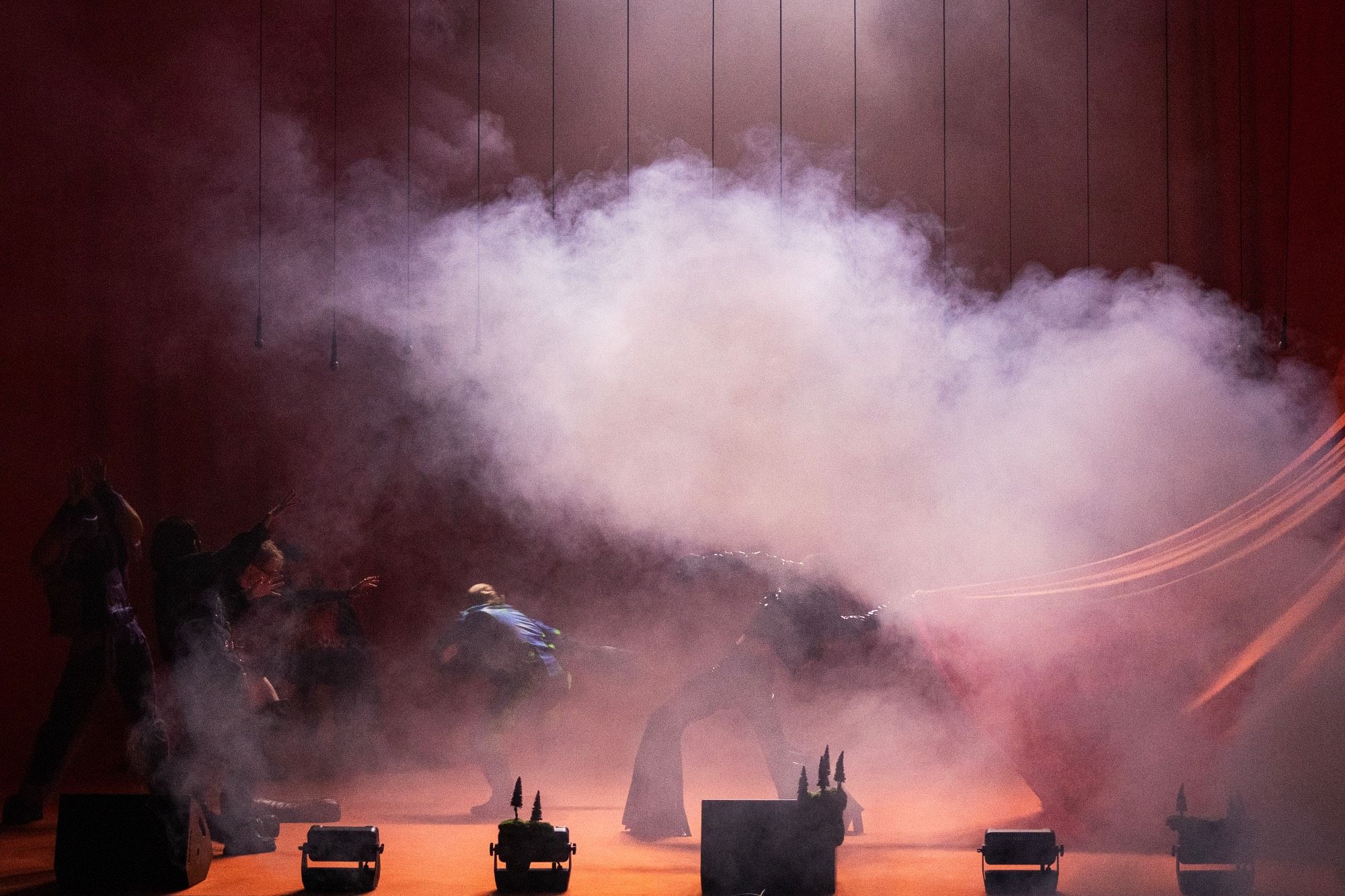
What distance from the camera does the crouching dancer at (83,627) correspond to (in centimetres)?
617

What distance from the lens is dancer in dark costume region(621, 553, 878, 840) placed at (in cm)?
605

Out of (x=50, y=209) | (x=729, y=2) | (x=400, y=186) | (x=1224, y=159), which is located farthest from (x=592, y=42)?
(x=1224, y=159)

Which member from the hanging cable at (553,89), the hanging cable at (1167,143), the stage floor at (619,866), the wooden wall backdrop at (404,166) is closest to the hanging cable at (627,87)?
the wooden wall backdrop at (404,166)

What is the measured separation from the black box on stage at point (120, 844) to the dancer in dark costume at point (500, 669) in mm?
2013

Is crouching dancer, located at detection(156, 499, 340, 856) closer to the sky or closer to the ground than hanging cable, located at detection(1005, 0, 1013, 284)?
closer to the ground

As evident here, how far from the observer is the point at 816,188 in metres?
8.15

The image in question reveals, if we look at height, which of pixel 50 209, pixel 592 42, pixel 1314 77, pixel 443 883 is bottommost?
pixel 443 883

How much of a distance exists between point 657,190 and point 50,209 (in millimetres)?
3361

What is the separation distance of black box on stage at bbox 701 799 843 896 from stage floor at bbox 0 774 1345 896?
175 millimetres

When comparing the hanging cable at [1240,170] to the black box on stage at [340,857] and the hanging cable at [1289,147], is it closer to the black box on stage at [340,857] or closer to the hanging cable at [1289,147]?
Result: the hanging cable at [1289,147]

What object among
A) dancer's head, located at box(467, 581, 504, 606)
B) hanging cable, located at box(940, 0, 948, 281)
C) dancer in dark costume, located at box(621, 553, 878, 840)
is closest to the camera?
dancer in dark costume, located at box(621, 553, 878, 840)

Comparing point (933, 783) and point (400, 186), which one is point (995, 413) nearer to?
point (933, 783)

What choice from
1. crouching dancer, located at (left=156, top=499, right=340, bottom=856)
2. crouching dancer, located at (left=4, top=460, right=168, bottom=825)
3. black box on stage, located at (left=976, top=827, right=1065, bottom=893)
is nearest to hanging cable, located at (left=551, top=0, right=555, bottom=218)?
crouching dancer, located at (left=4, top=460, right=168, bottom=825)

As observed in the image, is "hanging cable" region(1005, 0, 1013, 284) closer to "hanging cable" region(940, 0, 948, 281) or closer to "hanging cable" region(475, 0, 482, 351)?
"hanging cable" region(940, 0, 948, 281)
